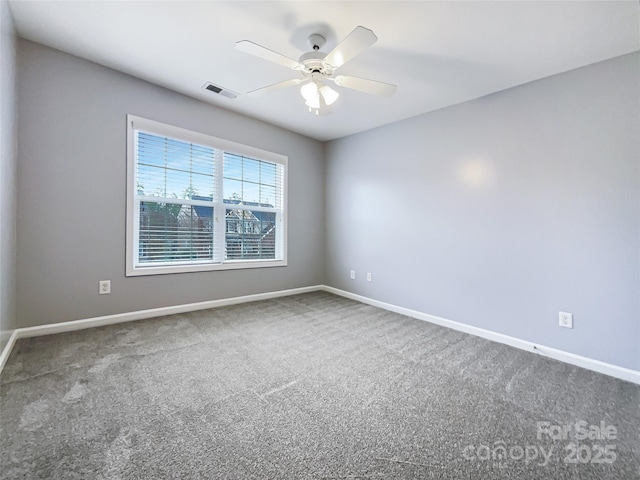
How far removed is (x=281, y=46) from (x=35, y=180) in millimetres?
2417

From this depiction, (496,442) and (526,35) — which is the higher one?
(526,35)

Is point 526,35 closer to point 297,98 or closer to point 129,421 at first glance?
point 297,98

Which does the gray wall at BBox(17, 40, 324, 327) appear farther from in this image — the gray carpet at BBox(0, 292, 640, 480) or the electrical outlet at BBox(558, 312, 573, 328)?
the electrical outlet at BBox(558, 312, 573, 328)

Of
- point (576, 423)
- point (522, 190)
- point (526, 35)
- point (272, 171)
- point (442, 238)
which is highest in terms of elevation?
point (526, 35)

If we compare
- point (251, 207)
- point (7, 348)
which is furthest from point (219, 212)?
point (7, 348)

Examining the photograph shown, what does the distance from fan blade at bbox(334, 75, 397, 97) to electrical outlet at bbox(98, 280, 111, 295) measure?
2.87 metres

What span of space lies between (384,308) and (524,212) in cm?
195

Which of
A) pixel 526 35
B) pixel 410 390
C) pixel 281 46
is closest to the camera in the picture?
pixel 410 390

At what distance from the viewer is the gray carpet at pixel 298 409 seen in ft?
3.93

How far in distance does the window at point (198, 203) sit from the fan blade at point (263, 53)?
1.83 metres

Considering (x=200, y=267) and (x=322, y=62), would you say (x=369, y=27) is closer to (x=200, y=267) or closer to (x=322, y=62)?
(x=322, y=62)

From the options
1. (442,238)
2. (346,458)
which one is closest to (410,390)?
(346,458)

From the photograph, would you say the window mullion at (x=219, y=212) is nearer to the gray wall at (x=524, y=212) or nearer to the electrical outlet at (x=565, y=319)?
the gray wall at (x=524, y=212)

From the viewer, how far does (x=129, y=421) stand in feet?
4.69
